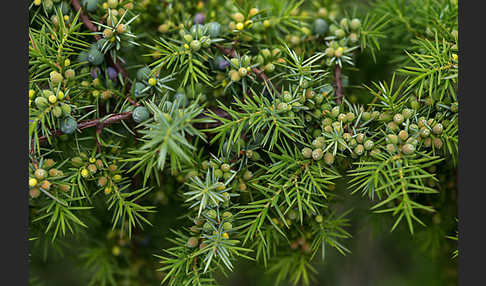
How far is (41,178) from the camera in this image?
0.47 m

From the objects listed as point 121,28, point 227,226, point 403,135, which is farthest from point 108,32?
point 403,135

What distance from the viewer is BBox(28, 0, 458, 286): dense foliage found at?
49cm

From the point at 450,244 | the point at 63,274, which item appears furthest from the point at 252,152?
the point at 63,274

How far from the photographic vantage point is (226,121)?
508 mm

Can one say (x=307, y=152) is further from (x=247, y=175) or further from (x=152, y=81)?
(x=152, y=81)

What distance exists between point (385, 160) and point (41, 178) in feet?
1.33

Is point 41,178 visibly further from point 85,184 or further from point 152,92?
point 152,92

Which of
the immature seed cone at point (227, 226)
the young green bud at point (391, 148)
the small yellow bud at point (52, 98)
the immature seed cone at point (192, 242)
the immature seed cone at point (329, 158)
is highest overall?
the small yellow bud at point (52, 98)

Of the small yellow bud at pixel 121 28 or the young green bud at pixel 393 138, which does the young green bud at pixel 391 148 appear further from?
the small yellow bud at pixel 121 28

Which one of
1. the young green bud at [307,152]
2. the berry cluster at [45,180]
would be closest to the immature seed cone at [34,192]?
the berry cluster at [45,180]

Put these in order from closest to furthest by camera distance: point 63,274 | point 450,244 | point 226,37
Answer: point 226,37 < point 450,244 < point 63,274

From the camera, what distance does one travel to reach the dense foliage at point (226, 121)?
490mm

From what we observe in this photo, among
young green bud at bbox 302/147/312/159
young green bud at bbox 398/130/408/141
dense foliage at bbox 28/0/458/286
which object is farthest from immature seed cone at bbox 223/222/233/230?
young green bud at bbox 398/130/408/141

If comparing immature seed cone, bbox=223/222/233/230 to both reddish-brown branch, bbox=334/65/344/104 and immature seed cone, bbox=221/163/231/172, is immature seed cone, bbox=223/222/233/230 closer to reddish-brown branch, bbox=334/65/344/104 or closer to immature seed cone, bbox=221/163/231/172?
immature seed cone, bbox=221/163/231/172
